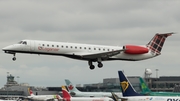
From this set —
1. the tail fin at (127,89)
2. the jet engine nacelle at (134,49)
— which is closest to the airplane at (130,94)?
the tail fin at (127,89)

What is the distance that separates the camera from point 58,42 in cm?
7038

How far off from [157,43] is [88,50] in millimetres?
13111

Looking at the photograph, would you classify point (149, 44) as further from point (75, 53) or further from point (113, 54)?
point (75, 53)

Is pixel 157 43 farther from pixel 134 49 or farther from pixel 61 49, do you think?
pixel 61 49

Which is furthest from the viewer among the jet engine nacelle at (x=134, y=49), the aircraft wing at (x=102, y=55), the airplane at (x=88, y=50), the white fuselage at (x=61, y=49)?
the jet engine nacelle at (x=134, y=49)

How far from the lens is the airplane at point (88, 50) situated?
2704 inches

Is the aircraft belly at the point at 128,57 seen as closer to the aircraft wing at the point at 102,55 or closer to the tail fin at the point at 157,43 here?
the aircraft wing at the point at 102,55

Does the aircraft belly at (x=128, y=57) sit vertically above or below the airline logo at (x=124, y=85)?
above

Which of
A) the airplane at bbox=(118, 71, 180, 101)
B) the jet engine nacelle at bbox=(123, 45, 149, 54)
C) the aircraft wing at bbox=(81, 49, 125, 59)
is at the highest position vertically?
the jet engine nacelle at bbox=(123, 45, 149, 54)

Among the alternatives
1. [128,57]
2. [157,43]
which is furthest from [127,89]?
[157,43]

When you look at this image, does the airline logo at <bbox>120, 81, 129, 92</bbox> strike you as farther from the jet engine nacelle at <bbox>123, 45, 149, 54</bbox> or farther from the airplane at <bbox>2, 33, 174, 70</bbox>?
the jet engine nacelle at <bbox>123, 45, 149, 54</bbox>

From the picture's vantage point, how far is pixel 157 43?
3145 inches

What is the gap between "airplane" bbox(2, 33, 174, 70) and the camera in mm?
68688

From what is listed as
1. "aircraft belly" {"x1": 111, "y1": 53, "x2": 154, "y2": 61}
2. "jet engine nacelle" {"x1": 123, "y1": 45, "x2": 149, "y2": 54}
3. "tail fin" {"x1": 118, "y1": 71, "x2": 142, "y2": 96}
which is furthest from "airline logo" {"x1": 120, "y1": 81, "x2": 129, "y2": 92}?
"jet engine nacelle" {"x1": 123, "y1": 45, "x2": 149, "y2": 54}
